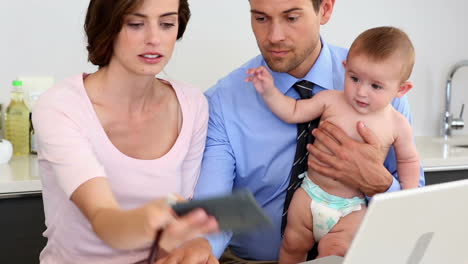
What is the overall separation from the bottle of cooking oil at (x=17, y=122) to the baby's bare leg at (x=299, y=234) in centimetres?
119

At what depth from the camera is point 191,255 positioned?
1.79m

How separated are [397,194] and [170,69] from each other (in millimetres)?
1889

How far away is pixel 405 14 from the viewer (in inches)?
140

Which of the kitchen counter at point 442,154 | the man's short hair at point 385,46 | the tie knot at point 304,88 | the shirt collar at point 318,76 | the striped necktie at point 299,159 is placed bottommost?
the kitchen counter at point 442,154

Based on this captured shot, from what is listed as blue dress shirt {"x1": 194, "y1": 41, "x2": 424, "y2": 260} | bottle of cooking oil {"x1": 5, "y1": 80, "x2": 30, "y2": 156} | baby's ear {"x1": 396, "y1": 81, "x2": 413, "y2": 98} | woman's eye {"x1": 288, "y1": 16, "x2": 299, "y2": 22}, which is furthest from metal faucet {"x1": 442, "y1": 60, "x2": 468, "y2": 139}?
bottle of cooking oil {"x1": 5, "y1": 80, "x2": 30, "y2": 156}

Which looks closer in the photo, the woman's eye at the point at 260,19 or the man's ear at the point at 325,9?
the woman's eye at the point at 260,19

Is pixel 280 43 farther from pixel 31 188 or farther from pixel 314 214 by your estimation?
pixel 31 188

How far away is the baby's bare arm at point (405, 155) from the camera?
6.90 ft

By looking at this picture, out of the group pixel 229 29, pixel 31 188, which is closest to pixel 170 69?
pixel 229 29

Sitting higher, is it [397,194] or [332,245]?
[397,194]

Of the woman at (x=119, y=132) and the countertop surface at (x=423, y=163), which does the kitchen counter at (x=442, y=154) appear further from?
the woman at (x=119, y=132)

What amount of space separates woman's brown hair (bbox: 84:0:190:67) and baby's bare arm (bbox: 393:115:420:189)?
719 mm

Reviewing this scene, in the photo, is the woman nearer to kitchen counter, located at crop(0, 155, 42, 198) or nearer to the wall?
kitchen counter, located at crop(0, 155, 42, 198)

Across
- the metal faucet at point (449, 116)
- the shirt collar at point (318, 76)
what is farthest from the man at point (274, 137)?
the metal faucet at point (449, 116)
